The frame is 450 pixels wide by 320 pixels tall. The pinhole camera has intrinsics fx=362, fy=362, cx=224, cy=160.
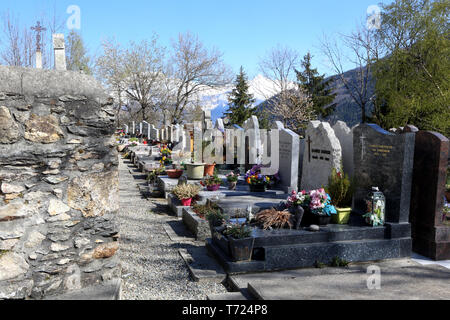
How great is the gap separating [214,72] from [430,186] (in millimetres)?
31225

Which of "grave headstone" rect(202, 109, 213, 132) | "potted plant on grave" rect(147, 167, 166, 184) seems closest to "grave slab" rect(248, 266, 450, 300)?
"potted plant on grave" rect(147, 167, 166, 184)

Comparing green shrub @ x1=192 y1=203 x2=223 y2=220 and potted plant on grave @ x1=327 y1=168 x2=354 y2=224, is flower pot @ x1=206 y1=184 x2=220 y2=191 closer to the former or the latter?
green shrub @ x1=192 y1=203 x2=223 y2=220

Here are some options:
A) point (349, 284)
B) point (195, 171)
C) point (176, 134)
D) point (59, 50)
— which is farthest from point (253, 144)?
point (59, 50)

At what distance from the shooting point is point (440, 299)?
382 centimetres

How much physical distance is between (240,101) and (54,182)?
3419 centimetres

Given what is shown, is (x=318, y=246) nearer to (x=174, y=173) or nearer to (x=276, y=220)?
(x=276, y=220)

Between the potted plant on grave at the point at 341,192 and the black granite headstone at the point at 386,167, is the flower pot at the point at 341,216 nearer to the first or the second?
the potted plant on grave at the point at 341,192

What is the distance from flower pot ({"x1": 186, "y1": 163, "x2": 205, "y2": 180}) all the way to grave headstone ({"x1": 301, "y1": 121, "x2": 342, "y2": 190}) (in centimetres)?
330

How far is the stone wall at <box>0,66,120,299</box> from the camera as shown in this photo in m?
3.32

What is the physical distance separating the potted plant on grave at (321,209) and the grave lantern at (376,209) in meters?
0.52

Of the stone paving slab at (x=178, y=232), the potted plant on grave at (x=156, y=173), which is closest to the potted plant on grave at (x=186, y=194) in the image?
the stone paving slab at (x=178, y=232)

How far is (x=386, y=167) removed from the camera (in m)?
5.73
